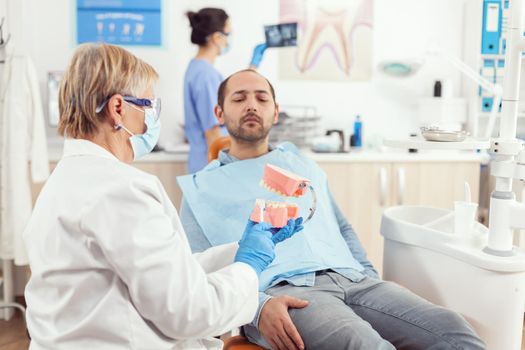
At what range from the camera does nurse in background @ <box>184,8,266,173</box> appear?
2957 millimetres

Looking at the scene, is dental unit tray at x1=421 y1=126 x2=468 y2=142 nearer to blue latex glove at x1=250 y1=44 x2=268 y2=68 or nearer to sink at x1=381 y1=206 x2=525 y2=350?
sink at x1=381 y1=206 x2=525 y2=350

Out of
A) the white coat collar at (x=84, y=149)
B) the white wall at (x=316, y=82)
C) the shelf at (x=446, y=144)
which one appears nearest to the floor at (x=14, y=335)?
the white wall at (x=316, y=82)

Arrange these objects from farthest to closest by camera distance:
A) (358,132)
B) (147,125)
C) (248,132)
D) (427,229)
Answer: (358,132) → (248,132) → (427,229) → (147,125)

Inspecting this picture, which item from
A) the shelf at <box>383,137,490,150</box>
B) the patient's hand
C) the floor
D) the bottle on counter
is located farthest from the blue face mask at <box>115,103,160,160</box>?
the bottle on counter

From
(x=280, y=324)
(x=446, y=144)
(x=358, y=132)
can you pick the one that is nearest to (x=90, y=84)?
(x=280, y=324)

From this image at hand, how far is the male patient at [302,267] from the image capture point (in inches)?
58.4

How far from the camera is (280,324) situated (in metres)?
1.49

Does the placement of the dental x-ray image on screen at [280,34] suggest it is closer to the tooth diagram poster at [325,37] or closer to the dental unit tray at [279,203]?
the tooth diagram poster at [325,37]

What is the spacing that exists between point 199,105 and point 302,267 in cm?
145

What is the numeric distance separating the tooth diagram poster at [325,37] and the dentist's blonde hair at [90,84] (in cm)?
234

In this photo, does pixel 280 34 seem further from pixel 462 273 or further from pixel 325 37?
pixel 462 273

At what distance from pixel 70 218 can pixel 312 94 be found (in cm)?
260

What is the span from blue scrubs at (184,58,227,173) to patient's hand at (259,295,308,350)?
5.06ft

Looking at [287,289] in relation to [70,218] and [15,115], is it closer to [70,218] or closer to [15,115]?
→ [70,218]
